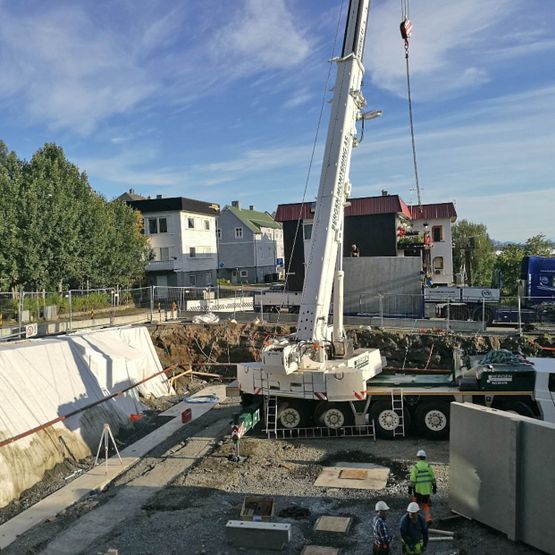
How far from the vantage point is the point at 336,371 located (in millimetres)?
13484

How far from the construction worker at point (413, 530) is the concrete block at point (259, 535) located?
1.85 meters

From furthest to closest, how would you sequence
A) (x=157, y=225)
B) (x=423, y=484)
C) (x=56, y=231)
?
(x=157, y=225)
(x=56, y=231)
(x=423, y=484)

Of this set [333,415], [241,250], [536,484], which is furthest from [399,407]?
[241,250]

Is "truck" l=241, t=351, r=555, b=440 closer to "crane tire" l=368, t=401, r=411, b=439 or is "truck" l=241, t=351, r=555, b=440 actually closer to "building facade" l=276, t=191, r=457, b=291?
"crane tire" l=368, t=401, r=411, b=439

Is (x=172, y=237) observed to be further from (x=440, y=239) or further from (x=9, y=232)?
(x=440, y=239)

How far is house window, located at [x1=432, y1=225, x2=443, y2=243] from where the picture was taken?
37.3 m

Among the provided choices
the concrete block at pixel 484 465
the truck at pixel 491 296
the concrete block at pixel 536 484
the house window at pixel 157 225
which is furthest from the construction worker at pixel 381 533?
the house window at pixel 157 225

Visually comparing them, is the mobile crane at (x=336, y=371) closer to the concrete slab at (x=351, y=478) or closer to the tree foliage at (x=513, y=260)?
the concrete slab at (x=351, y=478)

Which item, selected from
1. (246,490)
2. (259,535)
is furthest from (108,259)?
(259,535)

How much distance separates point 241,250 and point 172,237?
16.6 meters

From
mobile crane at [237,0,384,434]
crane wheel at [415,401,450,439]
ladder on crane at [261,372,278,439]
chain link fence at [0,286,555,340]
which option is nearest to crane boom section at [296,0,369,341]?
mobile crane at [237,0,384,434]

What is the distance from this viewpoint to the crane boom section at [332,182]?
13.5 m

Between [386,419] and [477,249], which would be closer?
[386,419]

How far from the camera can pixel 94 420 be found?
15336 mm
